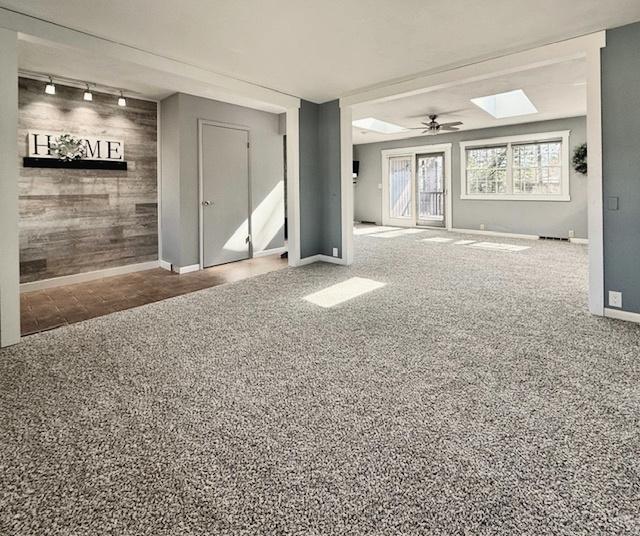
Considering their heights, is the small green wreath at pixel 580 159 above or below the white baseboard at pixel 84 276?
above

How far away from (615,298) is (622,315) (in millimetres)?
150

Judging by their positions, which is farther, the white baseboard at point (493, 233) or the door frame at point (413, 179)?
the door frame at point (413, 179)

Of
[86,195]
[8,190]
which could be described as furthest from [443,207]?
[8,190]

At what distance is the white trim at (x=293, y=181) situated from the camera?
5.60 meters

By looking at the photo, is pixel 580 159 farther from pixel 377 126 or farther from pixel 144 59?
pixel 144 59

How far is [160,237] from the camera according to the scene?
19.4 ft

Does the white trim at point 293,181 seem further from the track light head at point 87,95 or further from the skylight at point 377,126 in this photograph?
the skylight at point 377,126

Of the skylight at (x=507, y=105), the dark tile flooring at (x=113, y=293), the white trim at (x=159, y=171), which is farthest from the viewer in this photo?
the skylight at (x=507, y=105)

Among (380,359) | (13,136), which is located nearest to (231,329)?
(380,359)

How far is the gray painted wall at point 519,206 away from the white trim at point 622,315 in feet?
17.2

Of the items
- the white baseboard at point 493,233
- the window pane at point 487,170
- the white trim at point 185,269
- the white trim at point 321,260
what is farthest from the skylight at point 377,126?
the white trim at point 185,269

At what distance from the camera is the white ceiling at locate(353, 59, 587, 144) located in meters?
5.05

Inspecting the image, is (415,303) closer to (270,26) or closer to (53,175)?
(270,26)

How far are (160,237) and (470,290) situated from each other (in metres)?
4.39
